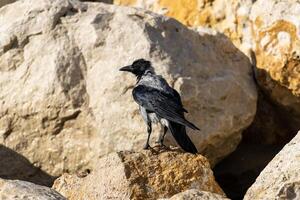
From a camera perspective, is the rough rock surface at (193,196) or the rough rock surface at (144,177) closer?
the rough rock surface at (193,196)

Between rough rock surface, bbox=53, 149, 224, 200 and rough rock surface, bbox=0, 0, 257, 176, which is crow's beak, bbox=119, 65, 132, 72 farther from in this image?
rough rock surface, bbox=53, 149, 224, 200

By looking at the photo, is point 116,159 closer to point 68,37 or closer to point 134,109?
point 134,109

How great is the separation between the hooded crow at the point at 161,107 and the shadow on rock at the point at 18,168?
169 cm

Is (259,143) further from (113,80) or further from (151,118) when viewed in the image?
(151,118)

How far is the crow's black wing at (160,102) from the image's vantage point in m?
11.0

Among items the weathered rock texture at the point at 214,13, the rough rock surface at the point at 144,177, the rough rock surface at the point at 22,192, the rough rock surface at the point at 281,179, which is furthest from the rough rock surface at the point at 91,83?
Result: the rough rock surface at the point at 281,179

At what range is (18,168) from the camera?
498 inches

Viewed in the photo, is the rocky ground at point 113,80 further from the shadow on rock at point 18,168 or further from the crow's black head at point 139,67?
the crow's black head at point 139,67

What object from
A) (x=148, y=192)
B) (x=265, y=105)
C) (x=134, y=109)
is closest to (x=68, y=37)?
(x=134, y=109)

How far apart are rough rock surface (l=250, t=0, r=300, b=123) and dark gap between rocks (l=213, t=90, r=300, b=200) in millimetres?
414

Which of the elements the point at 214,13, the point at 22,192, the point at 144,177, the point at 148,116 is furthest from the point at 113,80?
the point at 22,192

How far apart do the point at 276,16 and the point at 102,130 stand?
10.1 feet

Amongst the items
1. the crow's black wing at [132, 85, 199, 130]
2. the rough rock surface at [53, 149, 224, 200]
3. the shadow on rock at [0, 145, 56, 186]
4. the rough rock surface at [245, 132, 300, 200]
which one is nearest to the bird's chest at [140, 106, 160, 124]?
the crow's black wing at [132, 85, 199, 130]

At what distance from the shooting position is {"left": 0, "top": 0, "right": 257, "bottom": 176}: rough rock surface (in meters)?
12.5
